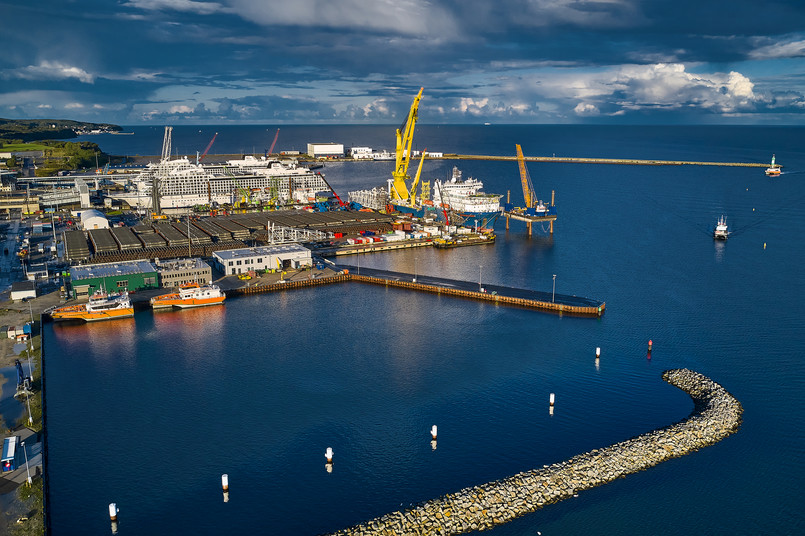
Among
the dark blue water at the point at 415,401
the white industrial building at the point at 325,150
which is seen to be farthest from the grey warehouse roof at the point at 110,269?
the white industrial building at the point at 325,150

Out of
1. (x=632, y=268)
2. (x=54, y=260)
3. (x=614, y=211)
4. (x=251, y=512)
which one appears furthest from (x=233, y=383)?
(x=614, y=211)

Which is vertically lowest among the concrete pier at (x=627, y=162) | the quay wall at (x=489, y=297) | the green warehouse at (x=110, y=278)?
the quay wall at (x=489, y=297)

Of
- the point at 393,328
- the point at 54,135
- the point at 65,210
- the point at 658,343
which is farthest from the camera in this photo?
the point at 54,135

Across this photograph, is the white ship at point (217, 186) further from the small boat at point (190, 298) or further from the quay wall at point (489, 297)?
the small boat at point (190, 298)

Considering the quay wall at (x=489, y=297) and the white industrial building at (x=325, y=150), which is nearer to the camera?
the quay wall at (x=489, y=297)

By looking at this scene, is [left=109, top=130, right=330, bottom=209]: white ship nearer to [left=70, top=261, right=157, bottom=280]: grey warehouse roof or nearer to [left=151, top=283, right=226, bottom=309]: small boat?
[left=70, top=261, right=157, bottom=280]: grey warehouse roof

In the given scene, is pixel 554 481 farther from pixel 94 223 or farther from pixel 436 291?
pixel 94 223

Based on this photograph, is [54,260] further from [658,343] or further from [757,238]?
[757,238]
